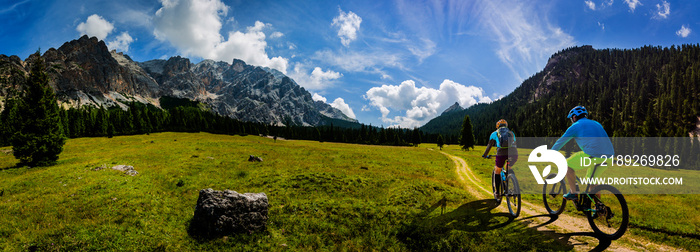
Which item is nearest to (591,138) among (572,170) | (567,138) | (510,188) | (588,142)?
(588,142)

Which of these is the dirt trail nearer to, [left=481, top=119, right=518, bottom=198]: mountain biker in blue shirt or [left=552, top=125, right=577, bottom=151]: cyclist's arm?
[left=481, top=119, right=518, bottom=198]: mountain biker in blue shirt

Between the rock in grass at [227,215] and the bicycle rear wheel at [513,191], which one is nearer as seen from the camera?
the bicycle rear wheel at [513,191]

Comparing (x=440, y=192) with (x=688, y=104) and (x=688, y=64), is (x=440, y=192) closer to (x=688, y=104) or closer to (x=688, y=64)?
(x=688, y=104)

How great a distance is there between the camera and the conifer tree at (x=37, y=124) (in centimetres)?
2647

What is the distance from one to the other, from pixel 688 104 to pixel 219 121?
274730 millimetres

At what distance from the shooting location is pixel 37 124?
2723 cm

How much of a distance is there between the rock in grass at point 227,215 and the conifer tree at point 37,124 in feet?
102

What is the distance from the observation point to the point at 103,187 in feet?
54.2

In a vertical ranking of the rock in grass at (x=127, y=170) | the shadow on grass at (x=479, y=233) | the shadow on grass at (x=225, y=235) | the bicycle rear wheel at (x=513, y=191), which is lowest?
the shadow on grass at (x=225, y=235)

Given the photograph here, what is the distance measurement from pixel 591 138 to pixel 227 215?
1462 centimetres

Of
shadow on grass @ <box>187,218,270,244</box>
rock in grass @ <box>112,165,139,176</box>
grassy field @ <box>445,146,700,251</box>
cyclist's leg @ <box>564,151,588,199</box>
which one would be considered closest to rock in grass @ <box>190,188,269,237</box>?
shadow on grass @ <box>187,218,270,244</box>

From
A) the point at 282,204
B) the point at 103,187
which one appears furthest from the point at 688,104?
the point at 103,187

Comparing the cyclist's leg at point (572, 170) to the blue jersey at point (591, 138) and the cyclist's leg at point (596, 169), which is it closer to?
the cyclist's leg at point (596, 169)

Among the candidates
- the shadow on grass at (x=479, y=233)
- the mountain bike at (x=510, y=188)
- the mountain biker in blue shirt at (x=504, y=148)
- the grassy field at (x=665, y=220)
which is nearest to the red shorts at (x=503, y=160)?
the mountain biker in blue shirt at (x=504, y=148)
